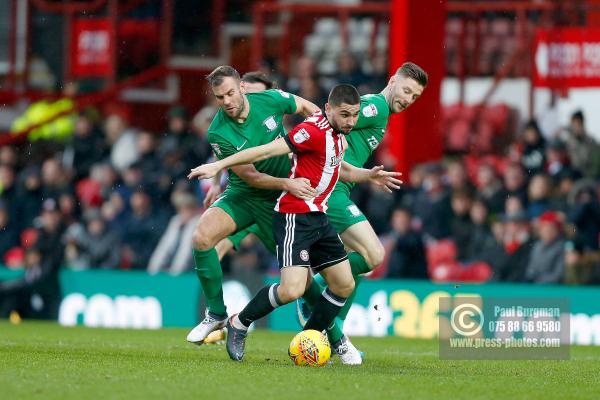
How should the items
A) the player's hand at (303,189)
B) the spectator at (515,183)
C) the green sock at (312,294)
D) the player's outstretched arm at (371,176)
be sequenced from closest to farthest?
the player's hand at (303,189)
the player's outstretched arm at (371,176)
the green sock at (312,294)
the spectator at (515,183)

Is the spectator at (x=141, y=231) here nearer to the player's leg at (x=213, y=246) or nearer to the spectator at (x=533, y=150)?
the spectator at (x=533, y=150)

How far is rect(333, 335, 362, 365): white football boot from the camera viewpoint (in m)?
10.2

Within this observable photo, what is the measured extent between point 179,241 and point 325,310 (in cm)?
794

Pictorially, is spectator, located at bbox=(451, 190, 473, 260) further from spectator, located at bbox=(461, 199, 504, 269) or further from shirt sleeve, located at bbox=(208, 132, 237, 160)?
shirt sleeve, located at bbox=(208, 132, 237, 160)

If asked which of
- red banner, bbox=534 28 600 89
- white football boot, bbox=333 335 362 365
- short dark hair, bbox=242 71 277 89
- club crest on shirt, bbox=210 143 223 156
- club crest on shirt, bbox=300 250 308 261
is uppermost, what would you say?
red banner, bbox=534 28 600 89

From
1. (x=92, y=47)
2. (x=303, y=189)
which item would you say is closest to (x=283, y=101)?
(x=303, y=189)

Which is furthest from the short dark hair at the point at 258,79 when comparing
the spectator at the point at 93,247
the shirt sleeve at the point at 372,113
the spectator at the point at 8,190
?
the spectator at the point at 8,190

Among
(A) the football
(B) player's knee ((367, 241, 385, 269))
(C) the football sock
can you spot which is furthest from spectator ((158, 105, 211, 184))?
(A) the football

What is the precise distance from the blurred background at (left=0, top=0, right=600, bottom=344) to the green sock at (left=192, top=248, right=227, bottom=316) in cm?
513

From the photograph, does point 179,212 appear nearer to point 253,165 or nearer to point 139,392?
point 253,165

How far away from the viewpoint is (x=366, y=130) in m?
10.9

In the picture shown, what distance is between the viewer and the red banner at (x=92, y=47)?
22.1 metres

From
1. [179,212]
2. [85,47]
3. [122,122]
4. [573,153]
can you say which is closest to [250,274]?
[179,212]

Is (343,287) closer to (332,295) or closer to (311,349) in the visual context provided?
(332,295)
